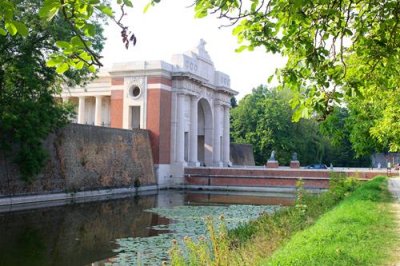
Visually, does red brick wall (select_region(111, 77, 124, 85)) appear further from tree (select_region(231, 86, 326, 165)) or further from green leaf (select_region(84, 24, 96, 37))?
green leaf (select_region(84, 24, 96, 37))

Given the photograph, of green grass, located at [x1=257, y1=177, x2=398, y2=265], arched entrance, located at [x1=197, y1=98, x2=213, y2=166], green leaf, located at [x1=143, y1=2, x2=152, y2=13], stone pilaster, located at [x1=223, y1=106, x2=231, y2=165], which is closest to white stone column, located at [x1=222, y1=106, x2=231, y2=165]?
stone pilaster, located at [x1=223, y1=106, x2=231, y2=165]

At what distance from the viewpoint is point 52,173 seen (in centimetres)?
2353

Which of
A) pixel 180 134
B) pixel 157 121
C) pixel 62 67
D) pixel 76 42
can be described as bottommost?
pixel 62 67

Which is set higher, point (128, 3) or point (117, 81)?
point (117, 81)

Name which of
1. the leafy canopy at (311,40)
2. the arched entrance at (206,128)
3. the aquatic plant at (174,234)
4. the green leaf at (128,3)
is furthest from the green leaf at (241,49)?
the arched entrance at (206,128)

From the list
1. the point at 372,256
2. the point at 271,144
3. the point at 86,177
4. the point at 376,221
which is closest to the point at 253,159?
the point at 271,144

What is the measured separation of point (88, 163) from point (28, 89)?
8329 millimetres

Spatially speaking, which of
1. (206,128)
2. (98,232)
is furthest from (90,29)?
(206,128)

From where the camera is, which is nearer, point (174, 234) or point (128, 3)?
point (128, 3)

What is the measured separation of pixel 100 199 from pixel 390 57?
2275 centimetres

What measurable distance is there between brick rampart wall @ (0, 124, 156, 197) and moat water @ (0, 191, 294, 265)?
7.12 feet

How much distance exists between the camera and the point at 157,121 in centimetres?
3509

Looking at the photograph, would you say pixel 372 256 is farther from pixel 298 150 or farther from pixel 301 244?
pixel 298 150

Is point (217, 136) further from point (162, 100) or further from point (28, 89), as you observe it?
point (28, 89)
